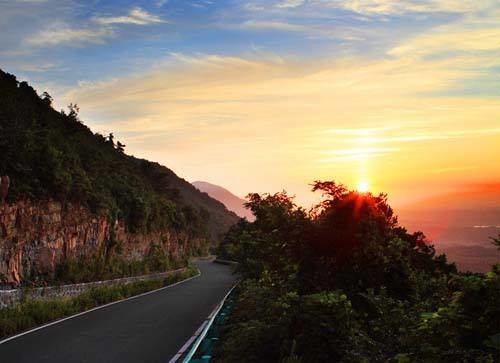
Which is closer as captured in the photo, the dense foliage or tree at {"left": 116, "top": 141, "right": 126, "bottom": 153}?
the dense foliage

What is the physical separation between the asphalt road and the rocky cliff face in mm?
3931

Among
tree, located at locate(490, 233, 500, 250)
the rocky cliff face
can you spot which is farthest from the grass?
tree, located at locate(490, 233, 500, 250)

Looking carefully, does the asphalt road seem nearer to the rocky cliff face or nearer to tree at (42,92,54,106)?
the rocky cliff face

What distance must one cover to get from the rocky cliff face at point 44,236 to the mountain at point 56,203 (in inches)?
1.7

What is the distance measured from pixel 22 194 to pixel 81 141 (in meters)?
15.9

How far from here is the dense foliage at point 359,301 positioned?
6.52 m

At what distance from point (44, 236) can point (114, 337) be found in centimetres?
1115

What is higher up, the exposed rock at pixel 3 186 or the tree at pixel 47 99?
the tree at pixel 47 99

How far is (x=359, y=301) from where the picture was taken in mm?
11891

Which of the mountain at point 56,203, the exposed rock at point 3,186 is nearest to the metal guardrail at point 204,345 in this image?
the mountain at point 56,203

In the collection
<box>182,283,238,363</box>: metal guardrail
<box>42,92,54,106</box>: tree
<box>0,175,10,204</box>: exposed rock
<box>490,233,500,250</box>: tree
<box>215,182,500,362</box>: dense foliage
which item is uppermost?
<box>42,92,54,106</box>: tree

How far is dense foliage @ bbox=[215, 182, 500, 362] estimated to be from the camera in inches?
Answer: 257

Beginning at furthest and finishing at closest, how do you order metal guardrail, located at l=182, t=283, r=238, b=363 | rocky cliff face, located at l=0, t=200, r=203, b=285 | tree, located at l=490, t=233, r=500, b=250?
rocky cliff face, located at l=0, t=200, r=203, b=285 < metal guardrail, located at l=182, t=283, r=238, b=363 < tree, located at l=490, t=233, r=500, b=250

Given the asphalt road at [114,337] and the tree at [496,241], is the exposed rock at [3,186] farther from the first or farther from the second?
the tree at [496,241]
